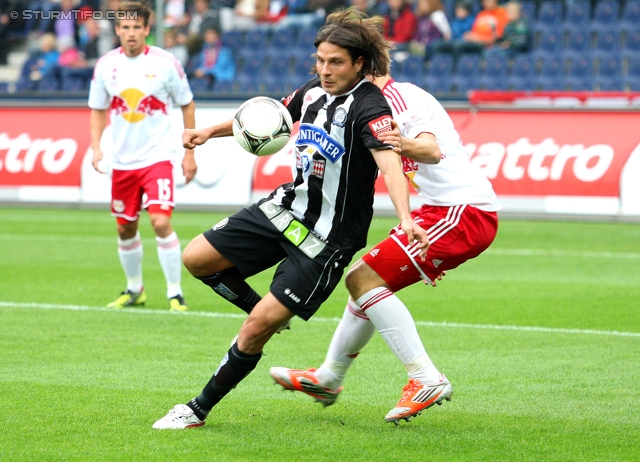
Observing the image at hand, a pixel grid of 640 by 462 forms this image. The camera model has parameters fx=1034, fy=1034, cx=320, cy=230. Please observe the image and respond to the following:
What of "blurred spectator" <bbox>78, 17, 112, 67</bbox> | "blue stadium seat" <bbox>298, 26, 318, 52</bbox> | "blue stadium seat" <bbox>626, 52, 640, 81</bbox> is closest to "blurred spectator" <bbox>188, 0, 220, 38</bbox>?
"blue stadium seat" <bbox>298, 26, 318, 52</bbox>

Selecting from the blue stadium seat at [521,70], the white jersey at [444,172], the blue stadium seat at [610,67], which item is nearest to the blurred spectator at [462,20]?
the blue stadium seat at [521,70]

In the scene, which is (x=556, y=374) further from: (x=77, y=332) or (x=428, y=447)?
(x=77, y=332)

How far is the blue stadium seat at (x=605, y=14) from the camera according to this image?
19.8m

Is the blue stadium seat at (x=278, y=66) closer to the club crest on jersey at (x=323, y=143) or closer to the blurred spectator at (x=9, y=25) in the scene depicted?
the blurred spectator at (x=9, y=25)

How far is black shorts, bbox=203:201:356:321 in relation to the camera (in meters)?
5.00

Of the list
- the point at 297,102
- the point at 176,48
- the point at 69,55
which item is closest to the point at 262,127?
the point at 297,102

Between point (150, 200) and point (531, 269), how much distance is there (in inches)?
178

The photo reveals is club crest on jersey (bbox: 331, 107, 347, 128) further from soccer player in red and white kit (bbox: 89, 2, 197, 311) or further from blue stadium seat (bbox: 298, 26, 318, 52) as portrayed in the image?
blue stadium seat (bbox: 298, 26, 318, 52)

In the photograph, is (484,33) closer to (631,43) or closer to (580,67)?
(580,67)

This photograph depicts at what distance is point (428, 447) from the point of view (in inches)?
188

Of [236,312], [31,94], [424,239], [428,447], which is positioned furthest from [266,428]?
[31,94]

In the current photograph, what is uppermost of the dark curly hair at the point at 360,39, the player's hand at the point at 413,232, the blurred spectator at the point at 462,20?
the dark curly hair at the point at 360,39

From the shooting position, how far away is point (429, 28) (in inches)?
797

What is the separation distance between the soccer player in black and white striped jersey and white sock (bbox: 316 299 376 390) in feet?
1.32
